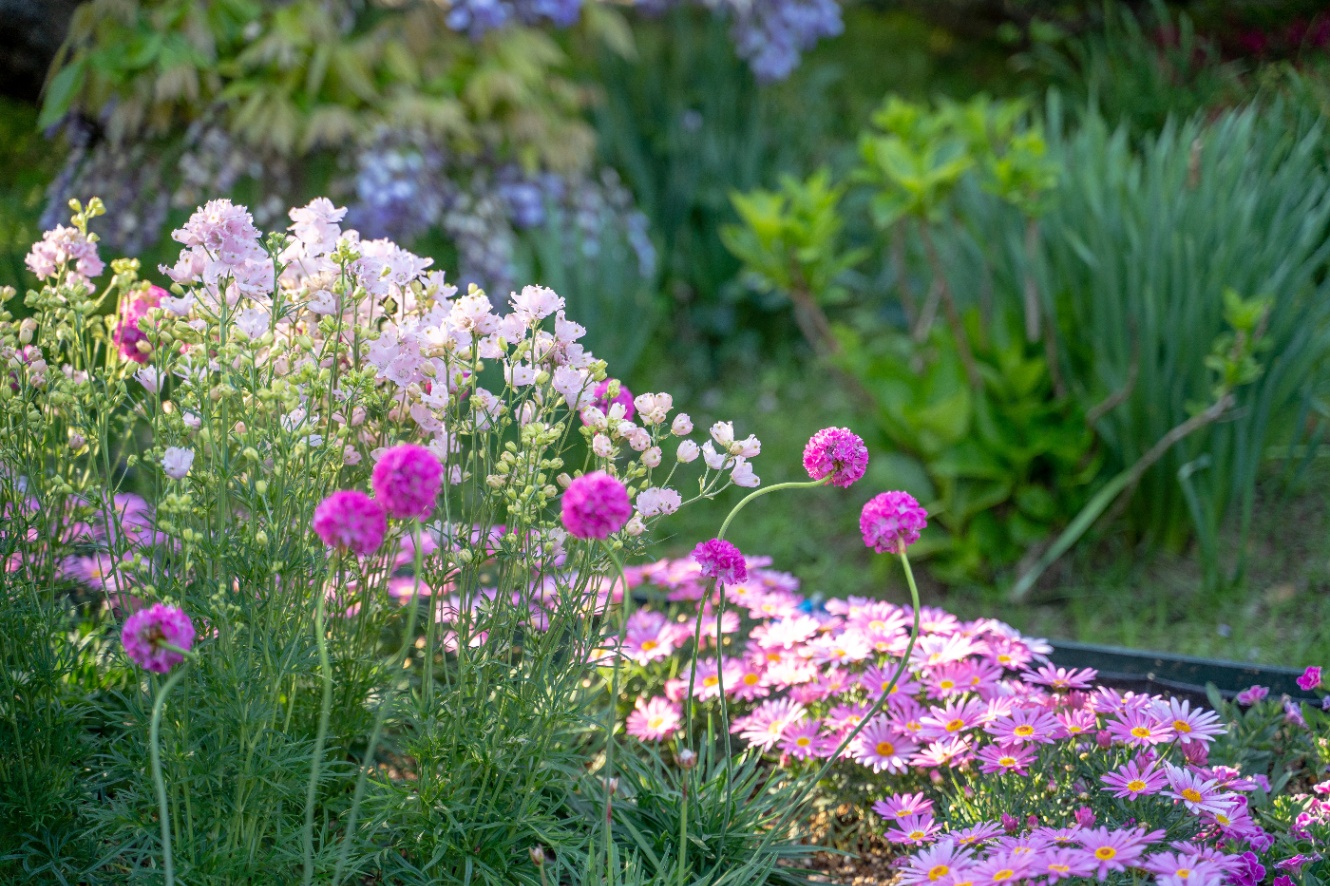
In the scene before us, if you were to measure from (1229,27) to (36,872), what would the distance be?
3.84 m

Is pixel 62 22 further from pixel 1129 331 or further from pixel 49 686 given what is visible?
pixel 1129 331

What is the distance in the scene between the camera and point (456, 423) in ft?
4.13

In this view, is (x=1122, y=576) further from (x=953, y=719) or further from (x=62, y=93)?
(x=62, y=93)

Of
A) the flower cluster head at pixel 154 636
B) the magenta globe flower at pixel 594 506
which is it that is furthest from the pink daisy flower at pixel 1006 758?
the flower cluster head at pixel 154 636

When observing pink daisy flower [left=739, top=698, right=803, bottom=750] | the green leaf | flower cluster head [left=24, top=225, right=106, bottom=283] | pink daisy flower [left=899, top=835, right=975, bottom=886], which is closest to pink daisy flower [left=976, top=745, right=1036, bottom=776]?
pink daisy flower [left=899, top=835, right=975, bottom=886]

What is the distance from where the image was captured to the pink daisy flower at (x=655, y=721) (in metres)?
1.57

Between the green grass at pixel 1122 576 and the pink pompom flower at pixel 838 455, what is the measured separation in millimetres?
554

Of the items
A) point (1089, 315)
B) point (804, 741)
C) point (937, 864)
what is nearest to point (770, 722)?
point (804, 741)

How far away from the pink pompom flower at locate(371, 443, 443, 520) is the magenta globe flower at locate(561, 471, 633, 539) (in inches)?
5.1

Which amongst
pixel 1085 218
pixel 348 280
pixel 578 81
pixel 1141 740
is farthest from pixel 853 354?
pixel 578 81

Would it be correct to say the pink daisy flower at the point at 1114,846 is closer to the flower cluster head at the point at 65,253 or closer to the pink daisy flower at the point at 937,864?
the pink daisy flower at the point at 937,864

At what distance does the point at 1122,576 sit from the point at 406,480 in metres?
2.10

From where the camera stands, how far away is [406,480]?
90 centimetres

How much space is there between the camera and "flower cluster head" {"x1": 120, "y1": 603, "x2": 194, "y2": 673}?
36.1 inches
